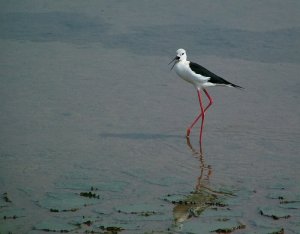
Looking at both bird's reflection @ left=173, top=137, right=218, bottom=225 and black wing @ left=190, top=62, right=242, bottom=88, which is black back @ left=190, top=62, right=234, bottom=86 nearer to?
black wing @ left=190, top=62, right=242, bottom=88

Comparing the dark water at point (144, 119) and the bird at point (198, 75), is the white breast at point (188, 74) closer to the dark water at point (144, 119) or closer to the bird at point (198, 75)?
the bird at point (198, 75)

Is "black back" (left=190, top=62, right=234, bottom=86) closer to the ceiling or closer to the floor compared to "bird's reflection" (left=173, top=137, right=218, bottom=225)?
closer to the ceiling

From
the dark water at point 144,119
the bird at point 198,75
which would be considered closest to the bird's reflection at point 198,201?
the dark water at point 144,119

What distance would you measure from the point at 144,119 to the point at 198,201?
3140mm

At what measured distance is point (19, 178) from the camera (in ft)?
26.5

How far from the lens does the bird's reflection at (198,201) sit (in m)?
7.10

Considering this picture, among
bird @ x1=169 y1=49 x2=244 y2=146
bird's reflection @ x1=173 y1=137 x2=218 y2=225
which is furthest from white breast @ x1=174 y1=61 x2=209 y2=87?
bird's reflection @ x1=173 y1=137 x2=218 y2=225

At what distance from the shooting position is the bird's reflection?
7.10m

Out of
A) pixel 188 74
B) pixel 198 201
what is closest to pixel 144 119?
pixel 188 74

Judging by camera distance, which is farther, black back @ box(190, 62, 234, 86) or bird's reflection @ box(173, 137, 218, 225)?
black back @ box(190, 62, 234, 86)

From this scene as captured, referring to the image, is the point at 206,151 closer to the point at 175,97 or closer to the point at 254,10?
the point at 175,97

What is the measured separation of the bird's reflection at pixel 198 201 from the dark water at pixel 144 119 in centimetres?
1

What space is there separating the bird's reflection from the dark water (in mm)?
11

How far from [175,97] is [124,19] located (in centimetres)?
423
